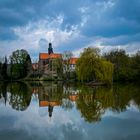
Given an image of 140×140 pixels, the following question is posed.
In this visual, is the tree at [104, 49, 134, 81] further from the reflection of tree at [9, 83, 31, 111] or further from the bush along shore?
the reflection of tree at [9, 83, 31, 111]

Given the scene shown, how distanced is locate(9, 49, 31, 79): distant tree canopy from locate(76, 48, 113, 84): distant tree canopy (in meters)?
43.5

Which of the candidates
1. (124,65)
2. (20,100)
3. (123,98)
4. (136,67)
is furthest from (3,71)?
(123,98)

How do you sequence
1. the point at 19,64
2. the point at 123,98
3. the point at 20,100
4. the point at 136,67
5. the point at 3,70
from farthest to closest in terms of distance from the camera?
the point at 19,64, the point at 3,70, the point at 136,67, the point at 20,100, the point at 123,98

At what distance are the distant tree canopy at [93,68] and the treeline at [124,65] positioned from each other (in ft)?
53.7

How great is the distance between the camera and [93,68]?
147 feet

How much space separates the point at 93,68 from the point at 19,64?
47.0 meters

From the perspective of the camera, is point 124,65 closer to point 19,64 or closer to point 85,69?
point 85,69

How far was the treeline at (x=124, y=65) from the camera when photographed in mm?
61875

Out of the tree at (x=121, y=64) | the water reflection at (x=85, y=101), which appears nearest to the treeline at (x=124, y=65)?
the tree at (x=121, y=64)

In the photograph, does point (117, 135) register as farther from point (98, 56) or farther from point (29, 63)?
point (29, 63)

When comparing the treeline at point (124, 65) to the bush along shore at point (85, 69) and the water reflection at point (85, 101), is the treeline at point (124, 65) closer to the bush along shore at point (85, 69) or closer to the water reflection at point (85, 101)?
the bush along shore at point (85, 69)

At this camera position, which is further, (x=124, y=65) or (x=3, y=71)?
(x=3, y=71)

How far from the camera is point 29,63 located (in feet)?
293

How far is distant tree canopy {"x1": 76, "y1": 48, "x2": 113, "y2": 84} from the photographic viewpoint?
44.7 meters
